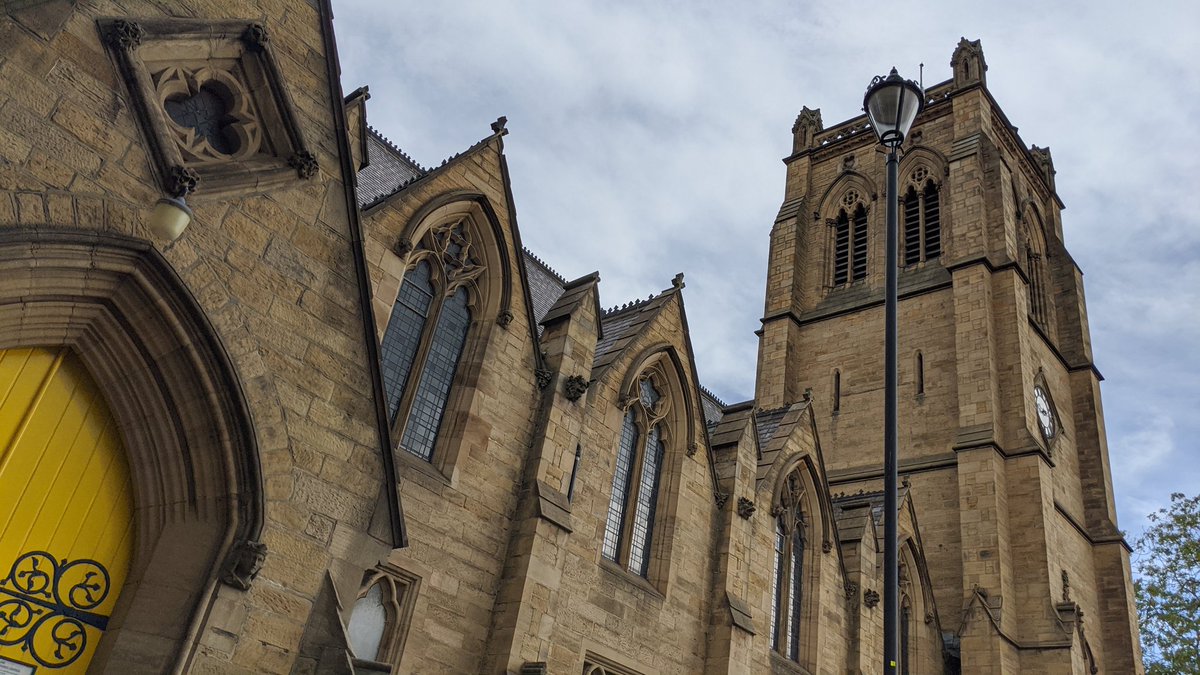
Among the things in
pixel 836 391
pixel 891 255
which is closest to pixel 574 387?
pixel 891 255

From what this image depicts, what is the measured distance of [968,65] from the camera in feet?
115

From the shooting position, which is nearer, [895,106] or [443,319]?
[895,106]

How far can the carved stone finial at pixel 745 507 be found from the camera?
17.1 metres

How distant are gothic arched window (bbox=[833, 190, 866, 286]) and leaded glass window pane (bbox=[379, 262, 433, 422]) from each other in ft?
78.7

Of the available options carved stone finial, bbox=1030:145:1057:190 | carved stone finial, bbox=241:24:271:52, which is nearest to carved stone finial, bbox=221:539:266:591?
carved stone finial, bbox=241:24:271:52

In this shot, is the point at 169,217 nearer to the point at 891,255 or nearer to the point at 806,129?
the point at 891,255

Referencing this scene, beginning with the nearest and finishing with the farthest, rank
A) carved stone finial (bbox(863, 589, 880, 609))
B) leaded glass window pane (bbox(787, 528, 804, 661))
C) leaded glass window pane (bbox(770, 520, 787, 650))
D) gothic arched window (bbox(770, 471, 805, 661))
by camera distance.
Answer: leaded glass window pane (bbox(770, 520, 787, 650)), gothic arched window (bbox(770, 471, 805, 661)), leaded glass window pane (bbox(787, 528, 804, 661)), carved stone finial (bbox(863, 589, 880, 609))

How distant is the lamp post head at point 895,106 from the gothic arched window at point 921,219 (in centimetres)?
2477

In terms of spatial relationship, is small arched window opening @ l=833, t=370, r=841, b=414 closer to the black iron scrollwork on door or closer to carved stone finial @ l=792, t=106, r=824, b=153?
carved stone finial @ l=792, t=106, r=824, b=153

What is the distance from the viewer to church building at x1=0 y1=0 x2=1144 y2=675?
6.97 meters

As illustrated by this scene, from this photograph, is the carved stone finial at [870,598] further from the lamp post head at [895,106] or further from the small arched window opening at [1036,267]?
the small arched window opening at [1036,267]

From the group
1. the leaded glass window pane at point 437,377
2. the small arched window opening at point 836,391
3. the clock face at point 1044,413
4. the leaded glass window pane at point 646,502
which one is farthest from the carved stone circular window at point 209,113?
the clock face at point 1044,413

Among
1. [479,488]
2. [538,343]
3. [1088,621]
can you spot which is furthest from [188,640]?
[1088,621]

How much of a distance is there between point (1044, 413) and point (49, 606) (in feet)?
95.9
